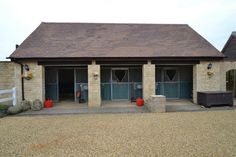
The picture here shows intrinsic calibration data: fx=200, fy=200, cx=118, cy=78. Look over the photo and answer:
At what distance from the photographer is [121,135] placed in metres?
5.84

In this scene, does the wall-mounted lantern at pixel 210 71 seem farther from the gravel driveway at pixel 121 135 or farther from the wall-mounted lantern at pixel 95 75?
the wall-mounted lantern at pixel 95 75

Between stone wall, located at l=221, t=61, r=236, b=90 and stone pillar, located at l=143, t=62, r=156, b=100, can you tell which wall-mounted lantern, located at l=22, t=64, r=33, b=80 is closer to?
stone pillar, located at l=143, t=62, r=156, b=100

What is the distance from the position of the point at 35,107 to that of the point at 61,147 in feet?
18.8

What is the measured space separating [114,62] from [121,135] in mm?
5750

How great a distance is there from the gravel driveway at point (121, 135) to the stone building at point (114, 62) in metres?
3.10

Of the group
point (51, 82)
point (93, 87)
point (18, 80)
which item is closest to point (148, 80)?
point (93, 87)

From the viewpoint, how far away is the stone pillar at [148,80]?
36.0ft

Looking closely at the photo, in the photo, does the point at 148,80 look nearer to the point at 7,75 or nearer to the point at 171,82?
the point at 171,82

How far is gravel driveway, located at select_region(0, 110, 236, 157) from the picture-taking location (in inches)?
184

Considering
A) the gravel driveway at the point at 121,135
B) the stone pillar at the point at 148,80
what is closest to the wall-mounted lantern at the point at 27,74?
the gravel driveway at the point at 121,135

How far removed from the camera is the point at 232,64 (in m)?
12.5

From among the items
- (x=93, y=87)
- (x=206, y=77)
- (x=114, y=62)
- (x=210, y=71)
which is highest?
(x=114, y=62)

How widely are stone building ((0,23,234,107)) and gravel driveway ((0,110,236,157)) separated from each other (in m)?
3.10

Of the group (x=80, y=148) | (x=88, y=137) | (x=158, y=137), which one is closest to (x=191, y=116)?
(x=158, y=137)
